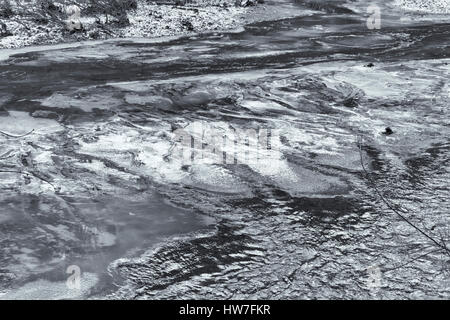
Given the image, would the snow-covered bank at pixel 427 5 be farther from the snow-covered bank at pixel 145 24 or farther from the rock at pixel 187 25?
the rock at pixel 187 25

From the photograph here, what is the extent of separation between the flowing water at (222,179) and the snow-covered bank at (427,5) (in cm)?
923

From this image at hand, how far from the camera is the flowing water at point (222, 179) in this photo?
15.8 ft

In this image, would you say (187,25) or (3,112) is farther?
(187,25)

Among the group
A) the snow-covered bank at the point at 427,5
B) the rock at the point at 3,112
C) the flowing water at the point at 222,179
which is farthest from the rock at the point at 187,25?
the snow-covered bank at the point at 427,5

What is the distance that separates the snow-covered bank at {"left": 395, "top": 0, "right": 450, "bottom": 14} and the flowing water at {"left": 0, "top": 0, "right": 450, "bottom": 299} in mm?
9234

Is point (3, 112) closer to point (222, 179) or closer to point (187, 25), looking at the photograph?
point (222, 179)

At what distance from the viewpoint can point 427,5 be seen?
2091 centimetres

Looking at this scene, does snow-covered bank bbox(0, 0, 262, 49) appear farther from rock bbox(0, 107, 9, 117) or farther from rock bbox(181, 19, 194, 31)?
rock bbox(0, 107, 9, 117)

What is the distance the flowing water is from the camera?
15.8ft

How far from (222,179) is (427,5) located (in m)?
18.1

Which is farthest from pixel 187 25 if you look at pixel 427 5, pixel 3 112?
pixel 427 5

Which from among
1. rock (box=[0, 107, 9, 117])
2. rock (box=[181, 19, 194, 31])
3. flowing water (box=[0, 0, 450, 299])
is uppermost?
rock (box=[181, 19, 194, 31])

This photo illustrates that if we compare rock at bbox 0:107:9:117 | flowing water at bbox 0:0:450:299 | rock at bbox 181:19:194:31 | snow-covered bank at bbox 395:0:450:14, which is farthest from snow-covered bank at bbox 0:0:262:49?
snow-covered bank at bbox 395:0:450:14

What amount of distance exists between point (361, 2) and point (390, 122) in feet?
49.7
